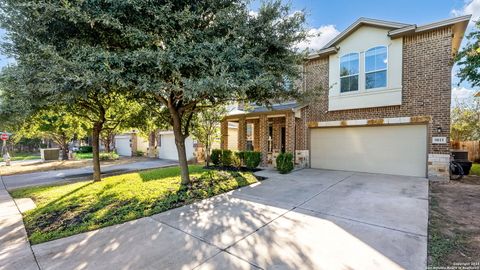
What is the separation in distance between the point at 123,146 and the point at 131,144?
239cm

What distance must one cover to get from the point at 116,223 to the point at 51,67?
11.9 ft

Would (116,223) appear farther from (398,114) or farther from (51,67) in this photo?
(398,114)

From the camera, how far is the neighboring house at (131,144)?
22766 mm

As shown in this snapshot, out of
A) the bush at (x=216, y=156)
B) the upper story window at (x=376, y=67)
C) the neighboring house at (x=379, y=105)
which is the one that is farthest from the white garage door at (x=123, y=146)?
the upper story window at (x=376, y=67)

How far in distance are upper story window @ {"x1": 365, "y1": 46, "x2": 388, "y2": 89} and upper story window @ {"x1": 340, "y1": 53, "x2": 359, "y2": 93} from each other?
0.48 metres

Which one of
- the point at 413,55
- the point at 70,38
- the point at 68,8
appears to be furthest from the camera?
the point at 413,55

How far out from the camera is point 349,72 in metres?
10.7

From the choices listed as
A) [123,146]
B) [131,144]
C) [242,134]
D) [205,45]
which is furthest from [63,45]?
[123,146]

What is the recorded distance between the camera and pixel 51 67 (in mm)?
4688

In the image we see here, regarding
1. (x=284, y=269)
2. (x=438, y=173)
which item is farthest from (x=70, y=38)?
(x=438, y=173)

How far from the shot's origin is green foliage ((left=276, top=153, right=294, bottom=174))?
9992 mm

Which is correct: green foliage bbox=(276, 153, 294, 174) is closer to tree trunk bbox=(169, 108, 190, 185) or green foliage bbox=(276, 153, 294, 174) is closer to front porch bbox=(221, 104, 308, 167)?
front porch bbox=(221, 104, 308, 167)

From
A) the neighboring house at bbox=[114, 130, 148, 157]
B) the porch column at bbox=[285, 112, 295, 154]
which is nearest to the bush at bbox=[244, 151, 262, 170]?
the porch column at bbox=[285, 112, 295, 154]

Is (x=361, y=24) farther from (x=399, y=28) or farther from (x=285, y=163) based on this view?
(x=285, y=163)
